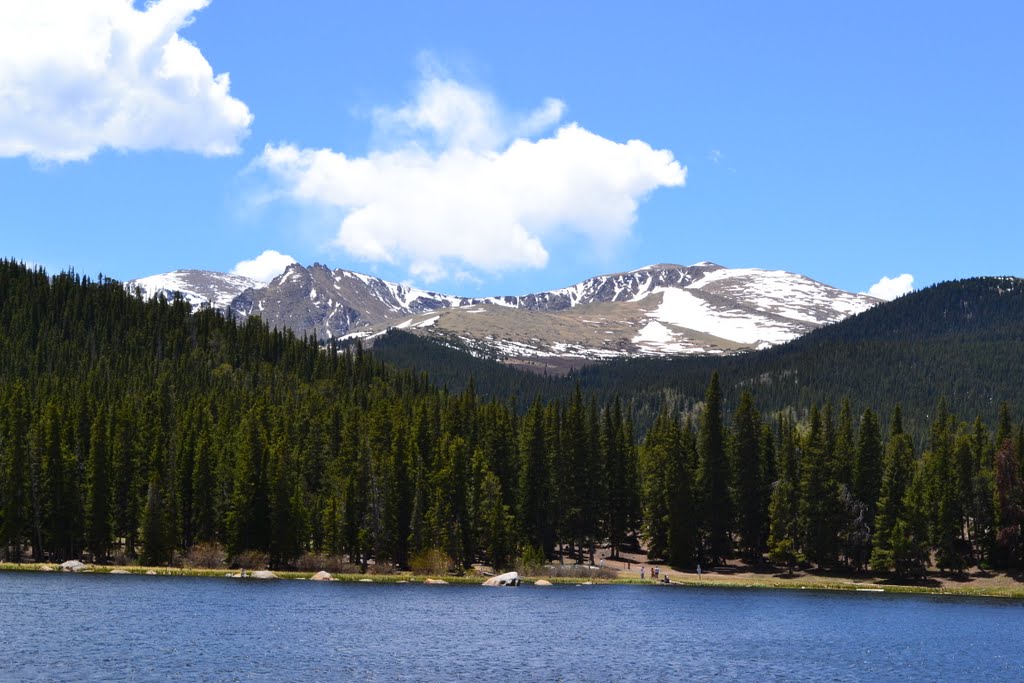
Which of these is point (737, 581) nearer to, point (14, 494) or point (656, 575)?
point (656, 575)

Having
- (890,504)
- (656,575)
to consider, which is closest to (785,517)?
(890,504)

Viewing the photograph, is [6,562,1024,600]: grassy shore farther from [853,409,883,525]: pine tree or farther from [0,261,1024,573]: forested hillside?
[853,409,883,525]: pine tree

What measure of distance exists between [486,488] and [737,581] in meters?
31.4

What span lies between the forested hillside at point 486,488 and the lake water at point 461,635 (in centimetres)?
1467

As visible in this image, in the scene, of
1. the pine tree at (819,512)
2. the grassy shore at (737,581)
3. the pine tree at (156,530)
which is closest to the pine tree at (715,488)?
the grassy shore at (737,581)

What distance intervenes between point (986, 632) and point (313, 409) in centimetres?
11753

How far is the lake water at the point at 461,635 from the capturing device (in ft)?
178

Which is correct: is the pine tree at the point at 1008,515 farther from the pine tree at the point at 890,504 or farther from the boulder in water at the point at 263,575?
the boulder in water at the point at 263,575

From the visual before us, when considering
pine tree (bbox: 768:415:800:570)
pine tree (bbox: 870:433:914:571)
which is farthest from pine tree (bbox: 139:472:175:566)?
pine tree (bbox: 870:433:914:571)

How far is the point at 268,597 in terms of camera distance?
8662 centimetres

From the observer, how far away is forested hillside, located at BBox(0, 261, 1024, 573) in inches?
4500

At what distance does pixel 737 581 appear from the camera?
12275 centimetres

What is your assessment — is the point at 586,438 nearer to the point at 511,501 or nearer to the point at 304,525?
the point at 511,501

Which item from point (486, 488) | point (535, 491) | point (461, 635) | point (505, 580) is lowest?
point (461, 635)
